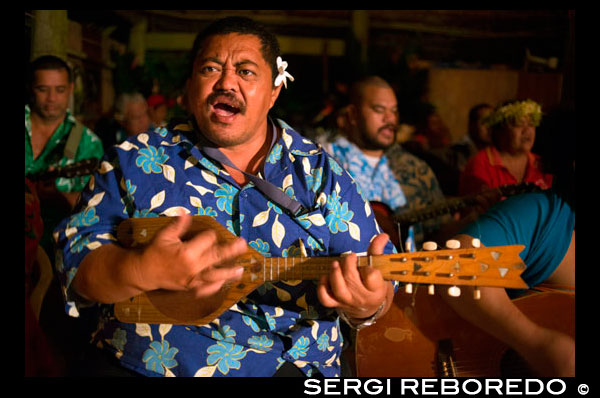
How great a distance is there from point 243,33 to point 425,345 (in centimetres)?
135

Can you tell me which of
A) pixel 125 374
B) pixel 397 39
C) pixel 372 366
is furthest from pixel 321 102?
pixel 125 374

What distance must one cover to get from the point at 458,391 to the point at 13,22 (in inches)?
92.6

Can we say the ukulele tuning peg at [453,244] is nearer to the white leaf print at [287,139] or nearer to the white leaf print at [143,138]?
the white leaf print at [287,139]

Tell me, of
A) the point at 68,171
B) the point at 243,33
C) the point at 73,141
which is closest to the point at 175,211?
the point at 243,33

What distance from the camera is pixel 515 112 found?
4.13 m

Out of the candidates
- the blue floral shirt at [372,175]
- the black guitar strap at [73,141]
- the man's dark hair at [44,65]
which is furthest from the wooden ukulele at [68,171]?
the blue floral shirt at [372,175]

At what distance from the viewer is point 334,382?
6.04 ft

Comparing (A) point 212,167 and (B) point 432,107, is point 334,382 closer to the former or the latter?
(A) point 212,167

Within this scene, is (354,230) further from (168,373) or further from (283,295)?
(168,373)

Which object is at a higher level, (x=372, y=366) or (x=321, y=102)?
(x=321, y=102)

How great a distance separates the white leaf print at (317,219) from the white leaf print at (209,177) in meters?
0.33

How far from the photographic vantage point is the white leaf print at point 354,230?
1808 mm

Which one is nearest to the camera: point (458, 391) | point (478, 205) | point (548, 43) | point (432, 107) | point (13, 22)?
point (458, 391)

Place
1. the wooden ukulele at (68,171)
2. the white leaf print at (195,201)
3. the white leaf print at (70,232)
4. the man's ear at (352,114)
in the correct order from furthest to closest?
the man's ear at (352,114) < the wooden ukulele at (68,171) < the white leaf print at (195,201) < the white leaf print at (70,232)
